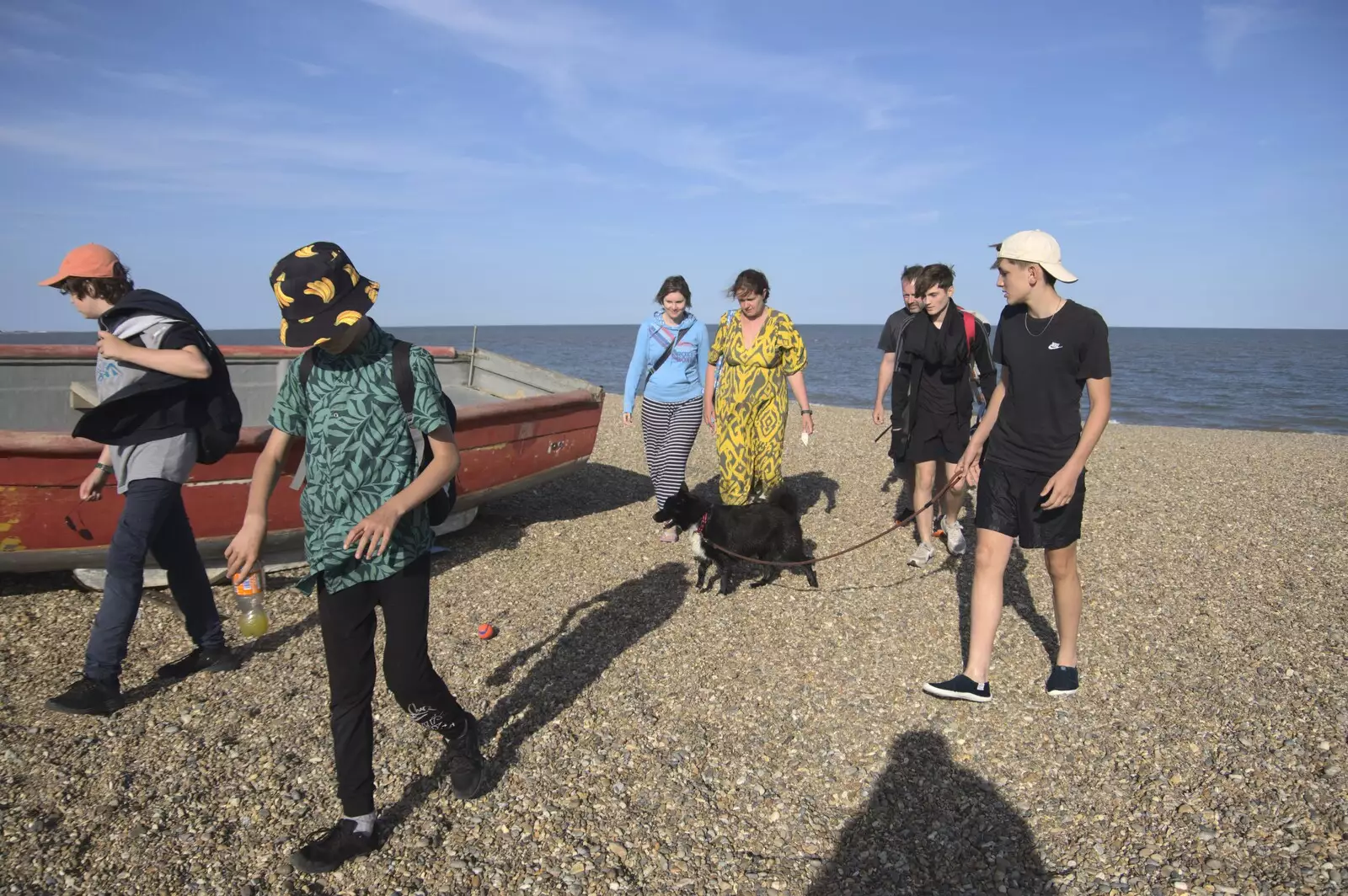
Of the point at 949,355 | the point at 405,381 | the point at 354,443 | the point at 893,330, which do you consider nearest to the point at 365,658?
the point at 354,443

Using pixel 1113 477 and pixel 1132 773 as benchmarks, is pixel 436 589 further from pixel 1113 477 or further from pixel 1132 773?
pixel 1113 477

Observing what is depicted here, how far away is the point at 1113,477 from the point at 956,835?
8616 millimetres

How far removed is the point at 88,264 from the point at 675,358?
393 cm

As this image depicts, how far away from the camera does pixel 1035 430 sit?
378cm

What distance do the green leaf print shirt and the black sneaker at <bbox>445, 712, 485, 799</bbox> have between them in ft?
2.80

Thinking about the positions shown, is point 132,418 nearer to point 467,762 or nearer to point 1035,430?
point 467,762

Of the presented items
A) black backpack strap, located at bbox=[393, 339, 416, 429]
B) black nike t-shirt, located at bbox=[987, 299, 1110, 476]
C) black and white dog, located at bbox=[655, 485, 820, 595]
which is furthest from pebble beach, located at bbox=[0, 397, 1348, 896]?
black backpack strap, located at bbox=[393, 339, 416, 429]

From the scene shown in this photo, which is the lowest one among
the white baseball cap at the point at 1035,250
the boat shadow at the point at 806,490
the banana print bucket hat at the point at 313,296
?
the boat shadow at the point at 806,490

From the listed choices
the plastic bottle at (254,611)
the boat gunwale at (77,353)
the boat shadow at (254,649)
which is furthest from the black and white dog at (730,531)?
the plastic bottle at (254,611)

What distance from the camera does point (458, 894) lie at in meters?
2.79

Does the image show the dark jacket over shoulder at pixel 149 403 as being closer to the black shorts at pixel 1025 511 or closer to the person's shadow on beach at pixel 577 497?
the black shorts at pixel 1025 511

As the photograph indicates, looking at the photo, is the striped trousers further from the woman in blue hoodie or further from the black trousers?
the black trousers

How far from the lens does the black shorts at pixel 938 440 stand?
591 centimetres

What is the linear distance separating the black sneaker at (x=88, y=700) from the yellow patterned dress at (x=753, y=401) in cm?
400
